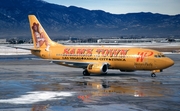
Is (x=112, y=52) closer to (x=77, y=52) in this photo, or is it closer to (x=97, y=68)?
(x=97, y=68)

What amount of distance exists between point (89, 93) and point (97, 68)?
44.9 ft

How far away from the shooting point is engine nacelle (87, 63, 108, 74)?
48.0m

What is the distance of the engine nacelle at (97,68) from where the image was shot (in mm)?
48028

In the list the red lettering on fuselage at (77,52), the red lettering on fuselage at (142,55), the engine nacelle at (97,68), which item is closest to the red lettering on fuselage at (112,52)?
the red lettering on fuselage at (77,52)

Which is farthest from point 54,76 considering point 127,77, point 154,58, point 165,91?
point 165,91

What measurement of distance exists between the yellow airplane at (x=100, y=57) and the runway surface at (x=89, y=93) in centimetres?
146

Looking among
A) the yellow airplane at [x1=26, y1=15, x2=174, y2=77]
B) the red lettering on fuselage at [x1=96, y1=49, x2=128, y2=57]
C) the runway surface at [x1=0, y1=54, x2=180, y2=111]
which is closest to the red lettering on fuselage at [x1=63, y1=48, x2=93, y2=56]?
the yellow airplane at [x1=26, y1=15, x2=174, y2=77]

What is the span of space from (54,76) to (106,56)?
6259mm

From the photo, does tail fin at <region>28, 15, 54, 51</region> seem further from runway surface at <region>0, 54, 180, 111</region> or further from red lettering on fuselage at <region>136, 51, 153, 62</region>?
red lettering on fuselage at <region>136, 51, 153, 62</region>

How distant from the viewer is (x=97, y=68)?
48.2 meters

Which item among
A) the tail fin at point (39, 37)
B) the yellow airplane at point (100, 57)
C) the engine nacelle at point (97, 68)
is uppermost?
the tail fin at point (39, 37)

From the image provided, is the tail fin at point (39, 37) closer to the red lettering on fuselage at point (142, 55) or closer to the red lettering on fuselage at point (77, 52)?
the red lettering on fuselage at point (77, 52)

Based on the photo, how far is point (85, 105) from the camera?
29.1m

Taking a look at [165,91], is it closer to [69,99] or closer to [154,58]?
[69,99]
